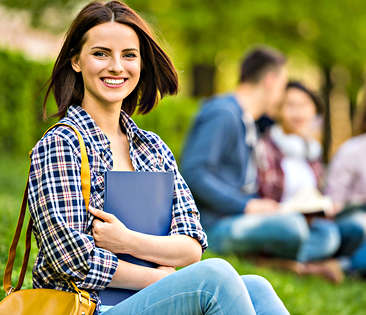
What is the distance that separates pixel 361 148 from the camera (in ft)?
22.4

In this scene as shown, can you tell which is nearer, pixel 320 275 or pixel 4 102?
pixel 320 275

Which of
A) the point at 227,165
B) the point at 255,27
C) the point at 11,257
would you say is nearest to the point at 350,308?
the point at 227,165

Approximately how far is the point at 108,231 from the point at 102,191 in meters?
0.16

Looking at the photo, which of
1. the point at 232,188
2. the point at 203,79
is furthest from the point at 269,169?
the point at 203,79

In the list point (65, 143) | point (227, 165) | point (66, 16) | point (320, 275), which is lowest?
point (320, 275)

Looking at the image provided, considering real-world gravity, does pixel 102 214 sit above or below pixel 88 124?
below

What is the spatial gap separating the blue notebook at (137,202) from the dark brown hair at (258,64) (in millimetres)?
3688

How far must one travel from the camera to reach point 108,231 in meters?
2.43

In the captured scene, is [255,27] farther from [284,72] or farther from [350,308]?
[350,308]

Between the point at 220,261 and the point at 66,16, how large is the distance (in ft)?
29.5

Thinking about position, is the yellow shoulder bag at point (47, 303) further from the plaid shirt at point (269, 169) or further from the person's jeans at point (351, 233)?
the person's jeans at point (351, 233)

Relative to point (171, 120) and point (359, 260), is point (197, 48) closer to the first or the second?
point (171, 120)

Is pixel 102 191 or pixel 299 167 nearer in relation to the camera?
pixel 102 191

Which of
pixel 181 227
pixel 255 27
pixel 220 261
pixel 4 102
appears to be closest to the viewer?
pixel 220 261
